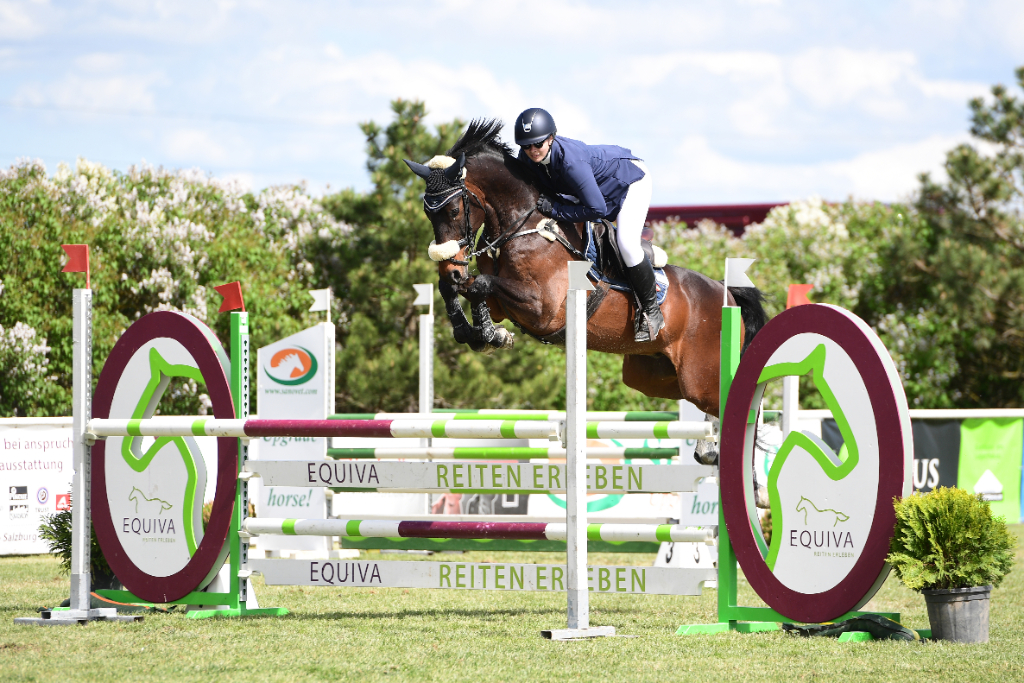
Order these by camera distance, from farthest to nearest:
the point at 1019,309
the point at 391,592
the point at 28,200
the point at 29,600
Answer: the point at 1019,309, the point at 28,200, the point at 391,592, the point at 29,600

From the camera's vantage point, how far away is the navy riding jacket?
4.38m

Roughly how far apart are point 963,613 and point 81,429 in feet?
12.0

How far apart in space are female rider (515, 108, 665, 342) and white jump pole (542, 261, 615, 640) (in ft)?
2.45

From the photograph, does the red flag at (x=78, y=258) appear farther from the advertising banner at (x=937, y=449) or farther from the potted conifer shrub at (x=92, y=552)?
the advertising banner at (x=937, y=449)

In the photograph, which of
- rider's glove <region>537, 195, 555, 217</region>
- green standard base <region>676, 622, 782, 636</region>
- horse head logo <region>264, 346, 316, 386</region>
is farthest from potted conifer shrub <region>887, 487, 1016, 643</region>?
horse head logo <region>264, 346, 316, 386</region>

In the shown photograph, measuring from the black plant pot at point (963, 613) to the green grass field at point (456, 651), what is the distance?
0.08m

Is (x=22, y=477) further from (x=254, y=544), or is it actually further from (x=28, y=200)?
(x=28, y=200)

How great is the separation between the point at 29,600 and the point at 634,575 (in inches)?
119

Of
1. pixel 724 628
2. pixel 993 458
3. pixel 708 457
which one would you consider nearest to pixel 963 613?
pixel 724 628

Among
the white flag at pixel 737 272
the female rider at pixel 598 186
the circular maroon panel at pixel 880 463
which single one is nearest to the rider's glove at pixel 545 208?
the female rider at pixel 598 186

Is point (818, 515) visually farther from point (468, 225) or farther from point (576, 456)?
point (468, 225)

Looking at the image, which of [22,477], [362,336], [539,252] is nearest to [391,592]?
[539,252]

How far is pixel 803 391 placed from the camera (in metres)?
15.1

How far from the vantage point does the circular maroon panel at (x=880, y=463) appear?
11.8 ft
